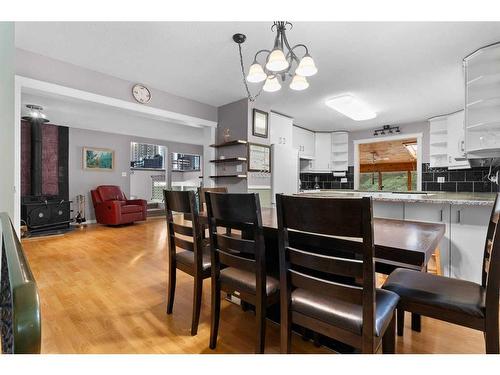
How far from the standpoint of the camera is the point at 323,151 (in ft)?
20.4

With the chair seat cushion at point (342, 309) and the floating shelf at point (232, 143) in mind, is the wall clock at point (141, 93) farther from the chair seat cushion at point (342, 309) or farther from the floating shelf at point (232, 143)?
the chair seat cushion at point (342, 309)

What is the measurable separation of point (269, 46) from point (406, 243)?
230cm

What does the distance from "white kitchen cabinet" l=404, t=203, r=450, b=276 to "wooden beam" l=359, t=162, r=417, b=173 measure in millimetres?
4062

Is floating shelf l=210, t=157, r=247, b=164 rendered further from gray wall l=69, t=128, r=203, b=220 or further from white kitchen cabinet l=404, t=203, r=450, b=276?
gray wall l=69, t=128, r=203, b=220

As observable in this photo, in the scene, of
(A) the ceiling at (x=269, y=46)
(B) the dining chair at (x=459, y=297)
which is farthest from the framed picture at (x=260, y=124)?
(B) the dining chair at (x=459, y=297)

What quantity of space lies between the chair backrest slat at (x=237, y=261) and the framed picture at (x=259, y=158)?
8.99 ft

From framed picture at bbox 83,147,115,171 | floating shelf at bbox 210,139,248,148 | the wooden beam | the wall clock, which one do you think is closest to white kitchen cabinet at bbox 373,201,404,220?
floating shelf at bbox 210,139,248,148

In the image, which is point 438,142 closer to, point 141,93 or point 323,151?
point 323,151

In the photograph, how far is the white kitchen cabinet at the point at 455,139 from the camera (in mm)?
4328

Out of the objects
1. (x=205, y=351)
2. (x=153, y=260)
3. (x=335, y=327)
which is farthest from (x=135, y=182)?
(x=335, y=327)

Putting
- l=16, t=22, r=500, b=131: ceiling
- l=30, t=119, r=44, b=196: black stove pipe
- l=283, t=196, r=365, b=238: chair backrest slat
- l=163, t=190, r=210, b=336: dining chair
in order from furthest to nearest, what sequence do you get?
l=30, t=119, r=44, b=196: black stove pipe, l=16, t=22, r=500, b=131: ceiling, l=163, t=190, r=210, b=336: dining chair, l=283, t=196, r=365, b=238: chair backrest slat

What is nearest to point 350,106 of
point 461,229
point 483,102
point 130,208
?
point 483,102

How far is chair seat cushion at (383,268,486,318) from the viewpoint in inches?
40.2
